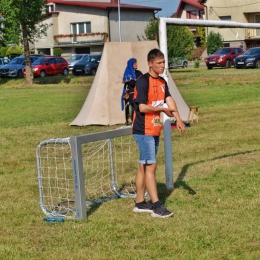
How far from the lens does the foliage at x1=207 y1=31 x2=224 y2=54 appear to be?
63281mm

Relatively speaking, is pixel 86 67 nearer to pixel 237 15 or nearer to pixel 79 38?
pixel 237 15

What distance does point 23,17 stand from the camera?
37281 mm

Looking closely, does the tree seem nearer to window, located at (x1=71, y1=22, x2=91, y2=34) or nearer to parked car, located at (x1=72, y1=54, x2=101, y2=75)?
parked car, located at (x1=72, y1=54, x2=101, y2=75)

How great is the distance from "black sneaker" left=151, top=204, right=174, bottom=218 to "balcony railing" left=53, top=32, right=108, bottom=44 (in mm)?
62886

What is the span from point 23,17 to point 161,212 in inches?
1252

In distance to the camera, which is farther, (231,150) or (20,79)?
(20,79)

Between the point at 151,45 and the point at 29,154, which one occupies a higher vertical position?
the point at 151,45

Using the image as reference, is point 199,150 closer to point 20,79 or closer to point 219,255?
point 219,255

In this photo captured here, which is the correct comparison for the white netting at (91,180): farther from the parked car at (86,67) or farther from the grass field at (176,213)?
the parked car at (86,67)

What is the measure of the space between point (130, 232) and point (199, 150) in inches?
219

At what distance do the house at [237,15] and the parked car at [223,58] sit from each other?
53.5 ft

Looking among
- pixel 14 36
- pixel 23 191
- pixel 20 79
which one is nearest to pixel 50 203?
pixel 23 191

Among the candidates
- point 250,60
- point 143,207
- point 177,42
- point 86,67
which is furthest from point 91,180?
point 177,42

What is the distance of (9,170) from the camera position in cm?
1065
